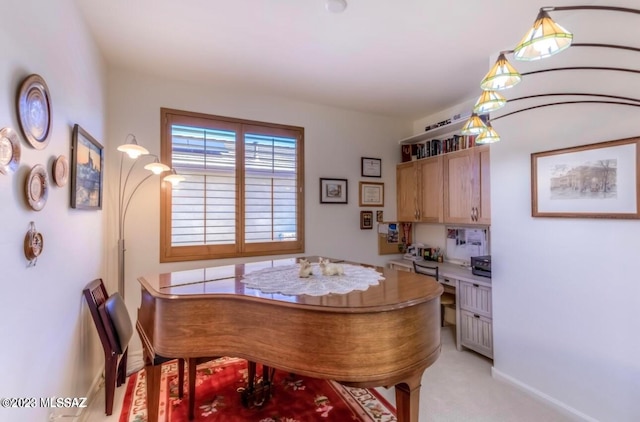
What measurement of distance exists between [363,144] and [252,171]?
1582 mm

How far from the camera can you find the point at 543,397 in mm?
2240

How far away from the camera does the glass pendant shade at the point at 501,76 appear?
1.38 meters

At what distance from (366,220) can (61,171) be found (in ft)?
10.4

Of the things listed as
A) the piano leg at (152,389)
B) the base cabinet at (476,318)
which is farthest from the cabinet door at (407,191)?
the piano leg at (152,389)

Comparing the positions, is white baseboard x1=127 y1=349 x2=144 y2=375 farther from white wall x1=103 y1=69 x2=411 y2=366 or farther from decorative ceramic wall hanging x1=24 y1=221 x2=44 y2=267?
decorative ceramic wall hanging x1=24 y1=221 x2=44 y2=267

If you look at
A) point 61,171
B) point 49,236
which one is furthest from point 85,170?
point 49,236

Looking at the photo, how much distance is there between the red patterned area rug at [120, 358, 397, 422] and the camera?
6.75 ft

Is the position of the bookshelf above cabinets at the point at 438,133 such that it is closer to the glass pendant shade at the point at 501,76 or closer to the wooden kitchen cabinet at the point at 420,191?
the wooden kitchen cabinet at the point at 420,191

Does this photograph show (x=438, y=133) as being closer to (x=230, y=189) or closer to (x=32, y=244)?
(x=230, y=189)

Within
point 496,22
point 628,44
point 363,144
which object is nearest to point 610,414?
point 628,44

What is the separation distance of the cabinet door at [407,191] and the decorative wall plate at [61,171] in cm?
352

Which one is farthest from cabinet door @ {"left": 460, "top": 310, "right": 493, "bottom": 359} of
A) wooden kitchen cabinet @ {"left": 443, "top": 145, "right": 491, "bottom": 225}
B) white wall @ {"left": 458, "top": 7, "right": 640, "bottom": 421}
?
wooden kitchen cabinet @ {"left": 443, "top": 145, "right": 491, "bottom": 225}

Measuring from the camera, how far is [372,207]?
411 cm

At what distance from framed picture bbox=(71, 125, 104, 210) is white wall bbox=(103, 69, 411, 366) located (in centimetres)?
43
